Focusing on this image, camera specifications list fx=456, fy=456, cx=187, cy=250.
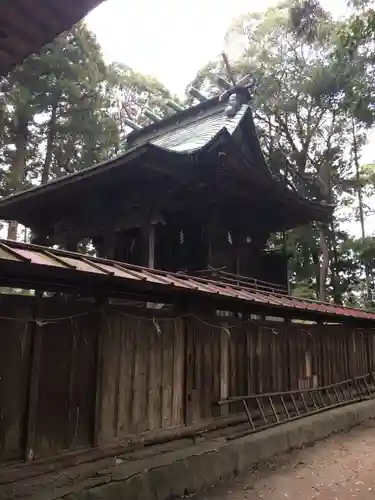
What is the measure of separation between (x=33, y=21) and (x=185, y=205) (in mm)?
9006

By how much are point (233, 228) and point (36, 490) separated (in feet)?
32.7

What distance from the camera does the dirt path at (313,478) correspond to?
5.80 metres

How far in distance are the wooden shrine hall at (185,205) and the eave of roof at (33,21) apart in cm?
678

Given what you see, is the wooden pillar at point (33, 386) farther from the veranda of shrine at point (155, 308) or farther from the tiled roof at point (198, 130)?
the tiled roof at point (198, 130)

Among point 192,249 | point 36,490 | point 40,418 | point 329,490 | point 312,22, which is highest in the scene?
point 312,22

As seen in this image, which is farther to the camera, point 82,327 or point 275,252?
point 275,252

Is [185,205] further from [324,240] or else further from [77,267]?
[324,240]

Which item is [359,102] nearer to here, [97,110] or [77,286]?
[77,286]

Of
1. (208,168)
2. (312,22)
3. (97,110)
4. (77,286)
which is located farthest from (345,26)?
(312,22)

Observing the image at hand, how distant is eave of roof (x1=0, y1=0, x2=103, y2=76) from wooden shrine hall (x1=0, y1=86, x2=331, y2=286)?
678 centimetres

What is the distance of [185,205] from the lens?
11.6 m

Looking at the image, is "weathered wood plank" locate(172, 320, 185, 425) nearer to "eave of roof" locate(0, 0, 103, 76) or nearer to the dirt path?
the dirt path

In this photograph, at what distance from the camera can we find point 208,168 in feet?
35.1

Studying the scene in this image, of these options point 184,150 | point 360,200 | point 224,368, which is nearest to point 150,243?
point 184,150
